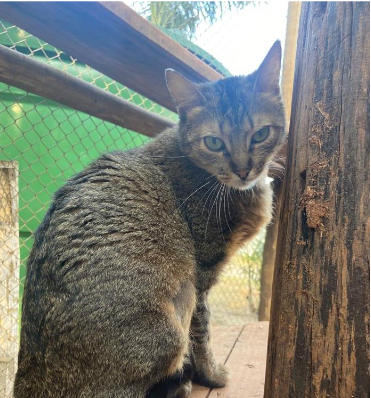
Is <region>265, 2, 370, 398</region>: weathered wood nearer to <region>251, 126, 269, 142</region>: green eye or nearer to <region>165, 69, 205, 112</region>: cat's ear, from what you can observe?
<region>251, 126, 269, 142</region>: green eye

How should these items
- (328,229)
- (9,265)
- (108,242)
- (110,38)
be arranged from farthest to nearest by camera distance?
1. (9,265)
2. (110,38)
3. (108,242)
4. (328,229)

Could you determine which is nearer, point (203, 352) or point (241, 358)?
point (203, 352)

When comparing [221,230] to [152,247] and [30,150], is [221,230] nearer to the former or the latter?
[152,247]

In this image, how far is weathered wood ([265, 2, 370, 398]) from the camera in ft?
3.26

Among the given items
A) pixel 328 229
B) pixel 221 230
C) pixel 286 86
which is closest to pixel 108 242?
pixel 221 230

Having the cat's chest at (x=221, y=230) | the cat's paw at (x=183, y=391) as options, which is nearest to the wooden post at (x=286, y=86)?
the cat's chest at (x=221, y=230)

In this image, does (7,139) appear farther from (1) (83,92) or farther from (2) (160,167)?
(2) (160,167)

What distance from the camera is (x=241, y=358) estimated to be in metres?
2.31

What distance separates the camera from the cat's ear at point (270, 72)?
1.76 meters

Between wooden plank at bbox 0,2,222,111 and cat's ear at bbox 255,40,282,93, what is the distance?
52 centimetres

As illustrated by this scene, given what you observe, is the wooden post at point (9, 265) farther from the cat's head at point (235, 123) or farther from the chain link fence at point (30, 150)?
the cat's head at point (235, 123)

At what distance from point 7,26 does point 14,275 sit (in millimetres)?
1973

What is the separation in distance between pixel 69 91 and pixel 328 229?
5.71 ft

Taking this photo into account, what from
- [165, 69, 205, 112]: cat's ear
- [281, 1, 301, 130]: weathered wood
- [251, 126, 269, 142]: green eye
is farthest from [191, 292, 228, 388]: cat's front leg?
[281, 1, 301, 130]: weathered wood
